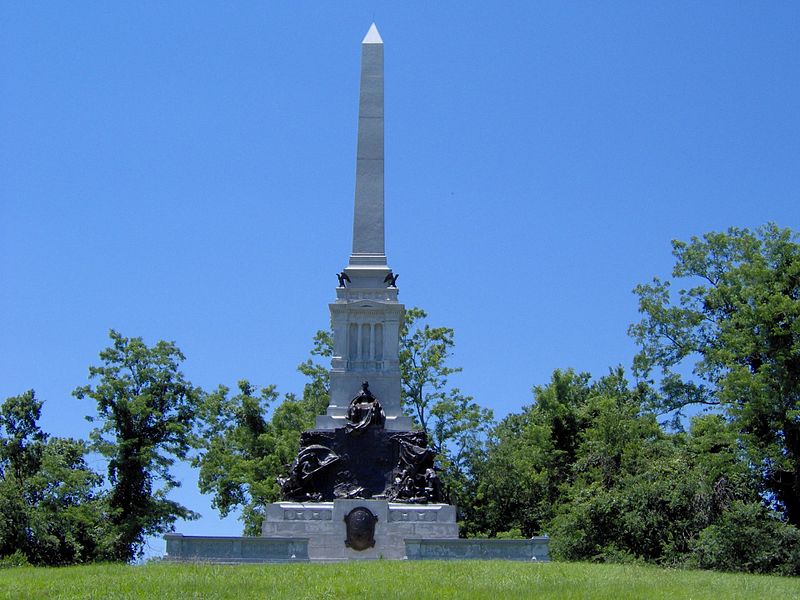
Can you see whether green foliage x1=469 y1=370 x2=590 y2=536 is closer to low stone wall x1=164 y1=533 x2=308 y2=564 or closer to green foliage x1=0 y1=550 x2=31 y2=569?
green foliage x1=0 y1=550 x2=31 y2=569

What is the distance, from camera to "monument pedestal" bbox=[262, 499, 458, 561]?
26672 millimetres

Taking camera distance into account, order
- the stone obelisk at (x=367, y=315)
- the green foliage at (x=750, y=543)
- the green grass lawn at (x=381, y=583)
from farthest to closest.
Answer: the stone obelisk at (x=367, y=315), the green foliage at (x=750, y=543), the green grass lawn at (x=381, y=583)

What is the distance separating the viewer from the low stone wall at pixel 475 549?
24016 millimetres

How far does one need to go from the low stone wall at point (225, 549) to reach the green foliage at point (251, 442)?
15124mm

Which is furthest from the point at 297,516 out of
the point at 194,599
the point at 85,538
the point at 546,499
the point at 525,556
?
the point at 546,499

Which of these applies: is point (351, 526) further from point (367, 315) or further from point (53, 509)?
point (53, 509)

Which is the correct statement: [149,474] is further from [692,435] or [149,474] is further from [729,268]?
[729,268]

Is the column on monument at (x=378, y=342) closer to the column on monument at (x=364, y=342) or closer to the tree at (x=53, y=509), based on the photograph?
the column on monument at (x=364, y=342)

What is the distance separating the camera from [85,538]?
38.2m

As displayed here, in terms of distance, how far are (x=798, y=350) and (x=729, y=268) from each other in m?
6.90

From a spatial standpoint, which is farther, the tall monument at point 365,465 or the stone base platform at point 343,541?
the tall monument at point 365,465

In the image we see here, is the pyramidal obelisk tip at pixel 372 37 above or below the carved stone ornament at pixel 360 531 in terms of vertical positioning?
above

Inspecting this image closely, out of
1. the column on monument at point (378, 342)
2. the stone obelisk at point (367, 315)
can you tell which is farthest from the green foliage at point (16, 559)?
the column on monument at point (378, 342)

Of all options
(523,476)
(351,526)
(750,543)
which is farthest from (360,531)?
(523,476)
